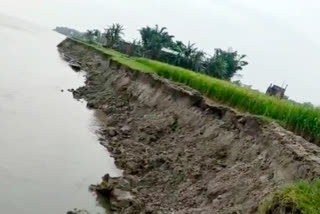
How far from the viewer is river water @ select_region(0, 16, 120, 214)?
9109 mm

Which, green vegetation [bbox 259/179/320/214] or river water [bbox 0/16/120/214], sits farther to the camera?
river water [bbox 0/16/120/214]

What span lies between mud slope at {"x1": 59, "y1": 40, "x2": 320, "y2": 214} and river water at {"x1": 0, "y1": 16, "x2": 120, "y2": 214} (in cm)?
76

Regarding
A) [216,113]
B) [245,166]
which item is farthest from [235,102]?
[245,166]

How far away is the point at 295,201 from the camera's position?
19.1 ft

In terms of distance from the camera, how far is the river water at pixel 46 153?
911 centimetres

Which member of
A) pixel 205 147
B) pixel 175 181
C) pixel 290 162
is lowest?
pixel 175 181

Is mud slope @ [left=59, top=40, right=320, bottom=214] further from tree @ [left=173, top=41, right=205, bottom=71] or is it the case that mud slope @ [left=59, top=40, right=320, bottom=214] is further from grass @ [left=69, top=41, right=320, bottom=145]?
tree @ [left=173, top=41, right=205, bottom=71]

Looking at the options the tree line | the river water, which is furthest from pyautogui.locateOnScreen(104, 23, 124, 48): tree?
the river water

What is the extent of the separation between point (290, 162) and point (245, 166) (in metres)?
1.35

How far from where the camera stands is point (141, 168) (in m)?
12.2

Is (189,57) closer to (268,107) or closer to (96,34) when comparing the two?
(268,107)

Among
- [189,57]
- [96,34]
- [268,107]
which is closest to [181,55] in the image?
[189,57]

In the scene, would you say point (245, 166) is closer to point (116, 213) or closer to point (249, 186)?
point (249, 186)

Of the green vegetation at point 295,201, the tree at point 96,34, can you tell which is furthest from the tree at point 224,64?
the tree at point 96,34
